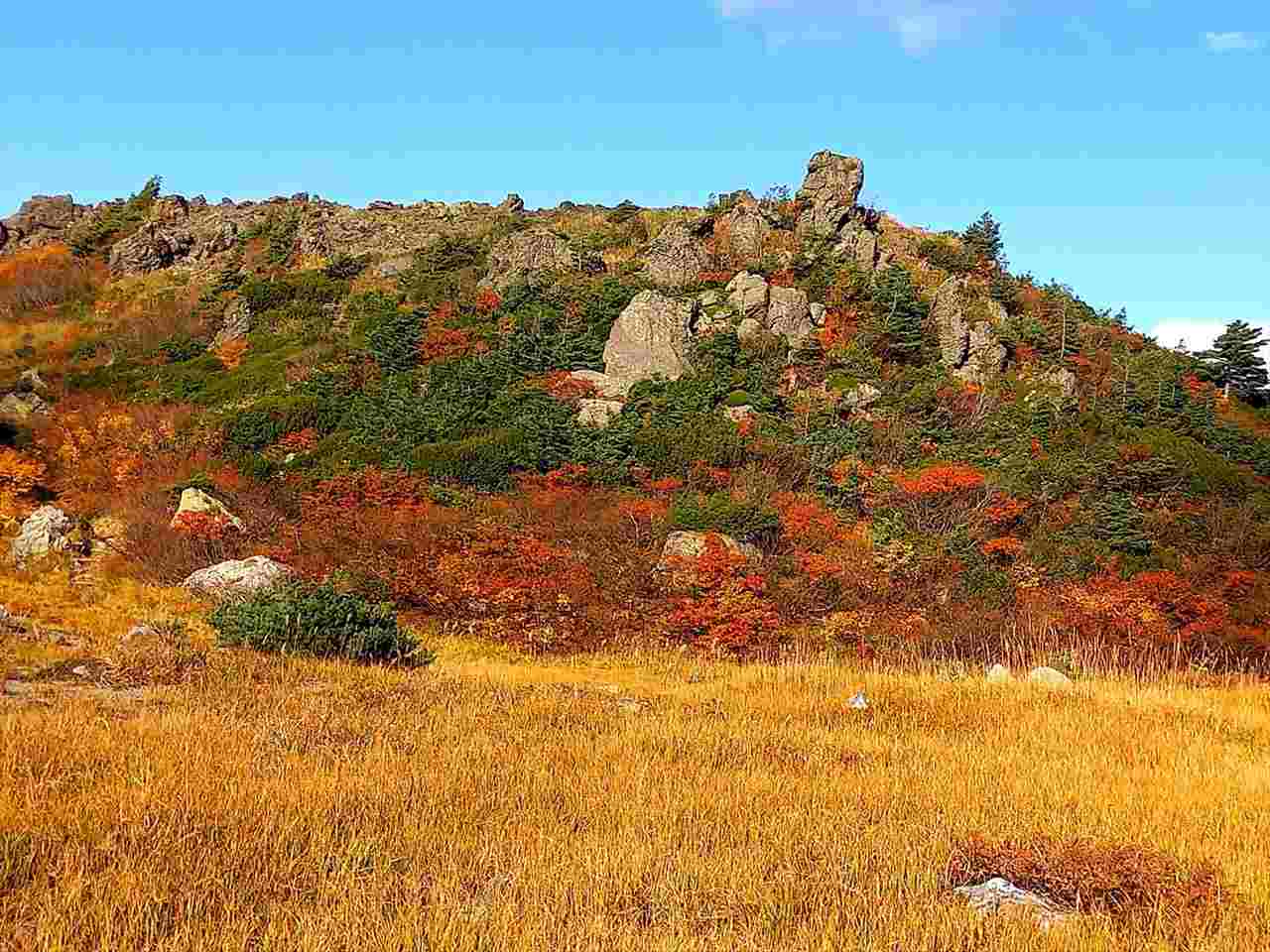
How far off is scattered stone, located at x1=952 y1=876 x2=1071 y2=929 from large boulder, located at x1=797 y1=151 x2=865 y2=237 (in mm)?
38608

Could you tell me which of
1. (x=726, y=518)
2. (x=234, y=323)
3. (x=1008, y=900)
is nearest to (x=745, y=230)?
(x=726, y=518)

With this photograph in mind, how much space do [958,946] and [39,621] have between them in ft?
43.0

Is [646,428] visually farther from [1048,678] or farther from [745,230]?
[1048,678]

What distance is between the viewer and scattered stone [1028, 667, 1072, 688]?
11.5m

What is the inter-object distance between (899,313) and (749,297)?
5641 mm

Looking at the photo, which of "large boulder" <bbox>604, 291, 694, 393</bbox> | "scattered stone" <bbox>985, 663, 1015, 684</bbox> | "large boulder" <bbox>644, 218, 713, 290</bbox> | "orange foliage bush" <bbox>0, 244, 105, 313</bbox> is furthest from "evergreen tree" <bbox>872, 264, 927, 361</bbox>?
"orange foliage bush" <bbox>0, 244, 105, 313</bbox>

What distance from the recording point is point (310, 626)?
11773 millimetres

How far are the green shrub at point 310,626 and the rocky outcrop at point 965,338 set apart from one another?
2666cm

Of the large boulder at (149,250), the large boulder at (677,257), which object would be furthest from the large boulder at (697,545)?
the large boulder at (149,250)

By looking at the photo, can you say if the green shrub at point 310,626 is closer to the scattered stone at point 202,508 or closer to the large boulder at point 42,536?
the large boulder at point 42,536

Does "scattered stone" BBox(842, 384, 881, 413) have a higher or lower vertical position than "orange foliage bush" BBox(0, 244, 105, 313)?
lower

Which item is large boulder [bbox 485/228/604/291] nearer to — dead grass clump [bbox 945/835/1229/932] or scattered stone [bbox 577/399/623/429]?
scattered stone [bbox 577/399/623/429]

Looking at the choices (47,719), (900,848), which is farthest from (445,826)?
(47,719)

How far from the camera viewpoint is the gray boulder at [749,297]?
117 feet
